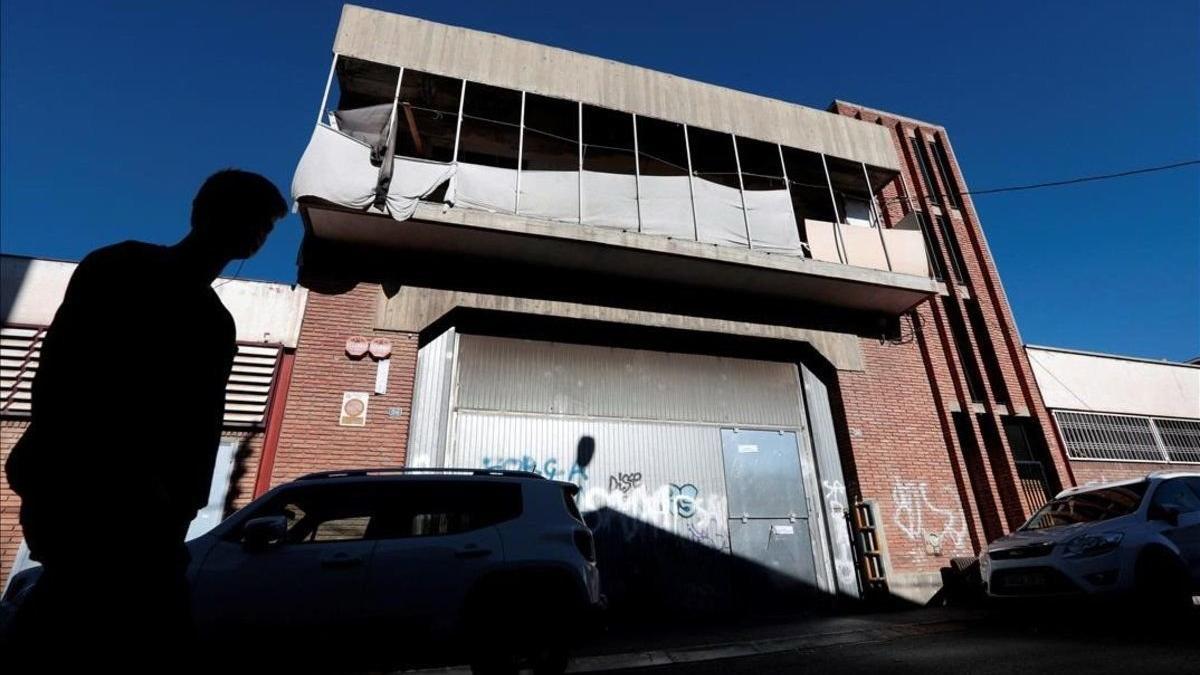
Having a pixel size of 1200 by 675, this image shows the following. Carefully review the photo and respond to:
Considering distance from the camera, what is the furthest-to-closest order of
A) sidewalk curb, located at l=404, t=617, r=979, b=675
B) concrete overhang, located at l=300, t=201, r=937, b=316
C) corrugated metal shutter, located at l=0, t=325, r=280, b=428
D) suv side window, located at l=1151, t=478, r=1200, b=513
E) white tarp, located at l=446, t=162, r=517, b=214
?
white tarp, located at l=446, t=162, r=517, b=214 → concrete overhang, located at l=300, t=201, r=937, b=316 → corrugated metal shutter, located at l=0, t=325, r=280, b=428 → suv side window, located at l=1151, t=478, r=1200, b=513 → sidewalk curb, located at l=404, t=617, r=979, b=675

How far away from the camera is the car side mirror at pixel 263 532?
407 centimetres

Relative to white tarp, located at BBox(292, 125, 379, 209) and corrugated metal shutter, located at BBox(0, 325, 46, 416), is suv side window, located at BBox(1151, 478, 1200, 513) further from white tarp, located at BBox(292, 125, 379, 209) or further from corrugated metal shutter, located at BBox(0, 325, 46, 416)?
corrugated metal shutter, located at BBox(0, 325, 46, 416)

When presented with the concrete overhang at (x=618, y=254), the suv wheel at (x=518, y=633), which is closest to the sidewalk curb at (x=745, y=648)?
the suv wheel at (x=518, y=633)

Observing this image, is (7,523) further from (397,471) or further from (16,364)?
(397,471)

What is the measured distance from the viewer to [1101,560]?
21.0 feet

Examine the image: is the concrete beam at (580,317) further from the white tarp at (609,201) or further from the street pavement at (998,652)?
the street pavement at (998,652)

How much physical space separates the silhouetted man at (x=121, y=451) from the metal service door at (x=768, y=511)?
921 centimetres

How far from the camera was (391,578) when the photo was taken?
14.3 feet

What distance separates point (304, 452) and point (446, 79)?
22.4ft

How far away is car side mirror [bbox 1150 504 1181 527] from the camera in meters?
6.84

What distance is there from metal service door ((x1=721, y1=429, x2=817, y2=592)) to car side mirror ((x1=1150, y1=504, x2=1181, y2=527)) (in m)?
4.53

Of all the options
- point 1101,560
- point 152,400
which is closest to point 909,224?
point 1101,560

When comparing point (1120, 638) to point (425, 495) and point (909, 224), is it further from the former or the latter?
point (909, 224)

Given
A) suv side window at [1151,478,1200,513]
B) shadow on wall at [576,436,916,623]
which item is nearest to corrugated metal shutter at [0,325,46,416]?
shadow on wall at [576,436,916,623]
